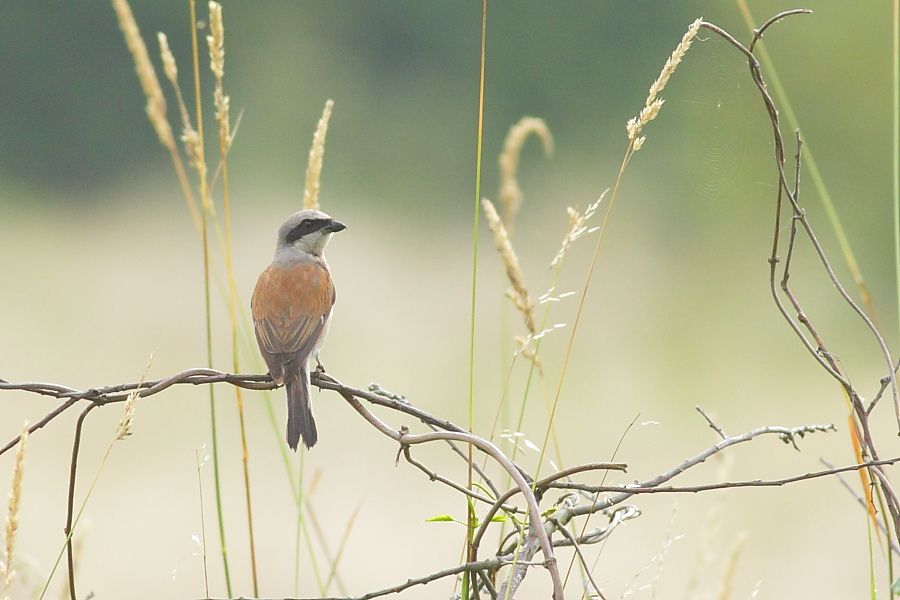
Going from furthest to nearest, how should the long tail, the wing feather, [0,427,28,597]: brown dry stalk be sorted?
the wing feather, the long tail, [0,427,28,597]: brown dry stalk

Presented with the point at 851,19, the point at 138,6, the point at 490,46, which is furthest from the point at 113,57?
the point at 851,19

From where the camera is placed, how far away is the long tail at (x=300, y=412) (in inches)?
93.0

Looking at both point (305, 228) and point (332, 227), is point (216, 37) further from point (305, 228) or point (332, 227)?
point (305, 228)

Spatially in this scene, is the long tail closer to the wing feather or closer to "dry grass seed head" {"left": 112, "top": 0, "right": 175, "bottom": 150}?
the wing feather

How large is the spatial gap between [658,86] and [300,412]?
127cm

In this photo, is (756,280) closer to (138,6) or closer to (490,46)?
(490,46)

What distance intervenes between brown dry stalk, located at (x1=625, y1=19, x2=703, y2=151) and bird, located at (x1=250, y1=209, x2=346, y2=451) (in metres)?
1.09

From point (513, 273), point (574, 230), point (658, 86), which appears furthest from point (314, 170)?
point (658, 86)

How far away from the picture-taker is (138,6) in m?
14.0

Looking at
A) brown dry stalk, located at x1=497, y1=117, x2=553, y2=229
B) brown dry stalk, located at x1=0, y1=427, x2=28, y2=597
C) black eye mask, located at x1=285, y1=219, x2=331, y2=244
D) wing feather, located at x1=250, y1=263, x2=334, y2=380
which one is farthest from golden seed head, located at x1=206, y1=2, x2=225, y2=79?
black eye mask, located at x1=285, y1=219, x2=331, y2=244

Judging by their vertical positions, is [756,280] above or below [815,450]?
above

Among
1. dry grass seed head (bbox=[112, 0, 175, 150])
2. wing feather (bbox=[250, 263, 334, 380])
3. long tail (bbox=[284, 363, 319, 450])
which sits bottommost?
long tail (bbox=[284, 363, 319, 450])

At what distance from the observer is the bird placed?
2.46m

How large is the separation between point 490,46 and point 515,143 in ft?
39.7
